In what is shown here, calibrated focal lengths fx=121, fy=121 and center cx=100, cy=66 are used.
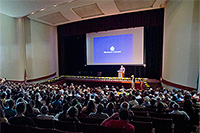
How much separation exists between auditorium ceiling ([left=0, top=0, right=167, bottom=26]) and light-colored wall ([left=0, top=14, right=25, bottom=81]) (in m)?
1.00

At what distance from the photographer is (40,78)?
448 inches

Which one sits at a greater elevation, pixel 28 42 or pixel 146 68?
pixel 28 42

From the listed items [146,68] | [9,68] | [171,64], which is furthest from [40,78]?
[171,64]

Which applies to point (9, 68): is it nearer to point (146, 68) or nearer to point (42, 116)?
point (42, 116)

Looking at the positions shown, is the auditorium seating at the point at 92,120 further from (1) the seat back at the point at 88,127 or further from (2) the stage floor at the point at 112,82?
(2) the stage floor at the point at 112,82

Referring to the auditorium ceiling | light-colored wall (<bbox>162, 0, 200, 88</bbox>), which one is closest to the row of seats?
light-colored wall (<bbox>162, 0, 200, 88</bbox>)

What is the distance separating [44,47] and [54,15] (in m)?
3.31

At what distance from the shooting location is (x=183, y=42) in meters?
6.19

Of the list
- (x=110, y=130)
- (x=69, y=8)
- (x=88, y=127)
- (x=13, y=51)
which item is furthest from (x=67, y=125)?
(x=13, y=51)

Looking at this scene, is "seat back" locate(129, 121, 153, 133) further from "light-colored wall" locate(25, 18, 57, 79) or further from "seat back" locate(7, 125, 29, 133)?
"light-colored wall" locate(25, 18, 57, 79)

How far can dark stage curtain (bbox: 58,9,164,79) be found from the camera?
9.80 metres

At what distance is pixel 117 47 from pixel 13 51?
29.8 ft

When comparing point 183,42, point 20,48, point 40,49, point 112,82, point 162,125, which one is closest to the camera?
point 162,125

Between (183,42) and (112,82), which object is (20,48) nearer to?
(112,82)
